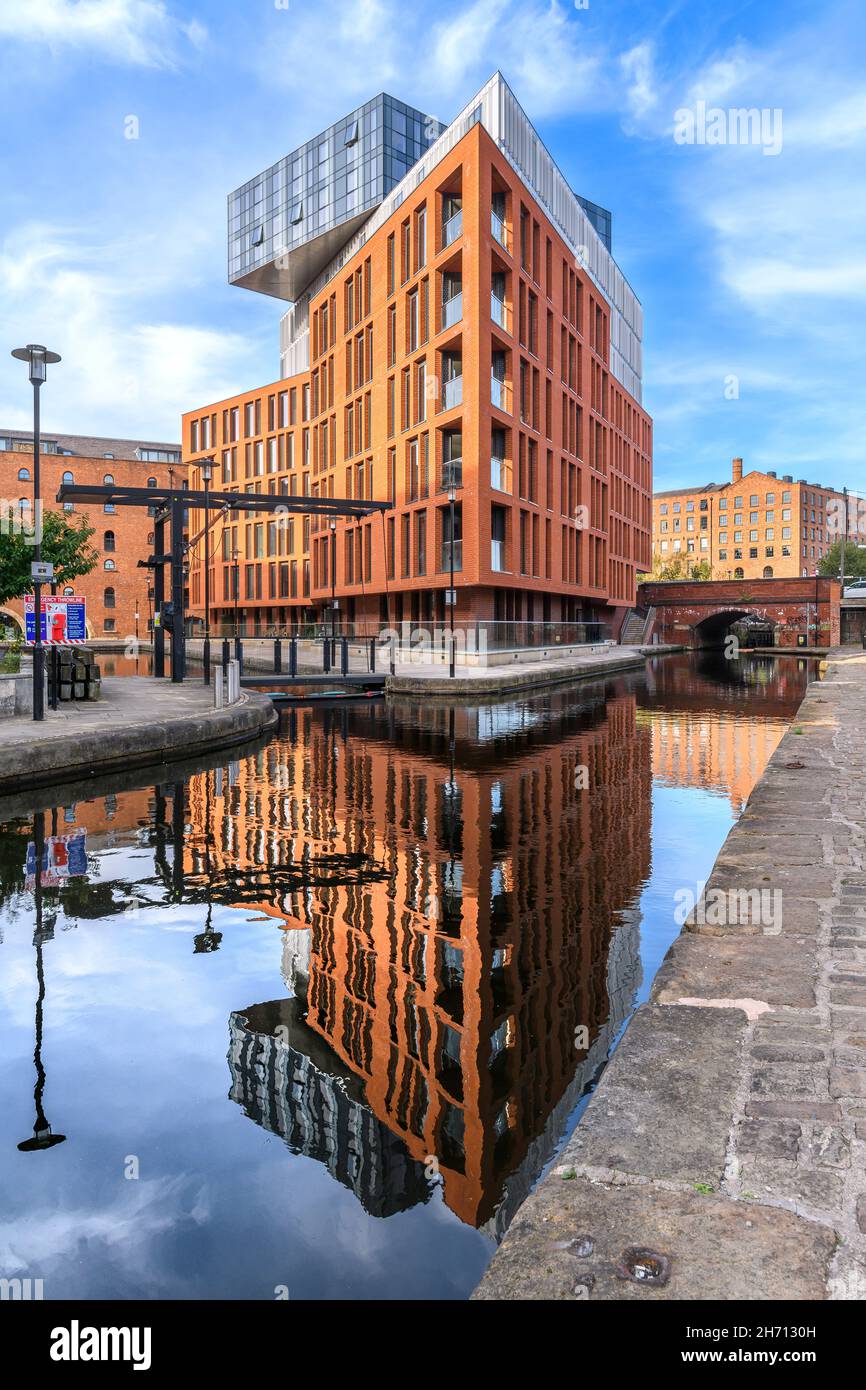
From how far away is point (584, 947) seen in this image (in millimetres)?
5195

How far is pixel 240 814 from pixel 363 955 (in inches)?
→ 170

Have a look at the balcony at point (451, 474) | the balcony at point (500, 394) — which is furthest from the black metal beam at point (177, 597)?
the balcony at point (500, 394)

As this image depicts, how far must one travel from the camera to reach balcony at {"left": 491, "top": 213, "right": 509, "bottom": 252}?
112 feet

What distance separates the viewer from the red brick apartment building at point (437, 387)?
34.0m

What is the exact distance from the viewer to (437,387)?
1377 inches

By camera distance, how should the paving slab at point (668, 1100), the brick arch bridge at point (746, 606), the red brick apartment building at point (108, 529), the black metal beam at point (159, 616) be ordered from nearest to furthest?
the paving slab at point (668, 1100), the black metal beam at point (159, 616), the brick arch bridge at point (746, 606), the red brick apartment building at point (108, 529)

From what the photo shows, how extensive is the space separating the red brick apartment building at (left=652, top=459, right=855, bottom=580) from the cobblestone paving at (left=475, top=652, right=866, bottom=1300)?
381 ft

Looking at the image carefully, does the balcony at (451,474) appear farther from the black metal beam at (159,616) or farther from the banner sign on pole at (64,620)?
the banner sign on pole at (64,620)

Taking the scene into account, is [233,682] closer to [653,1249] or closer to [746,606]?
[653,1249]

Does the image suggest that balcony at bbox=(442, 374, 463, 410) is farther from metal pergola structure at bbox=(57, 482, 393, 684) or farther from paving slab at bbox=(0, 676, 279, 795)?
paving slab at bbox=(0, 676, 279, 795)

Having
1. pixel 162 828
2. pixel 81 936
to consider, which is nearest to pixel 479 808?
pixel 162 828

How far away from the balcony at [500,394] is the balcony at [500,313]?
2127 mm

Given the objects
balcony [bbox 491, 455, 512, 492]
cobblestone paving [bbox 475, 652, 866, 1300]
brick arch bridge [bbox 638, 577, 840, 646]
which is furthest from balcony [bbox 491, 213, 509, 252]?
brick arch bridge [bbox 638, 577, 840, 646]

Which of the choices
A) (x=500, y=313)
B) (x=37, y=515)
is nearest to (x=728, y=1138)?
(x=37, y=515)
